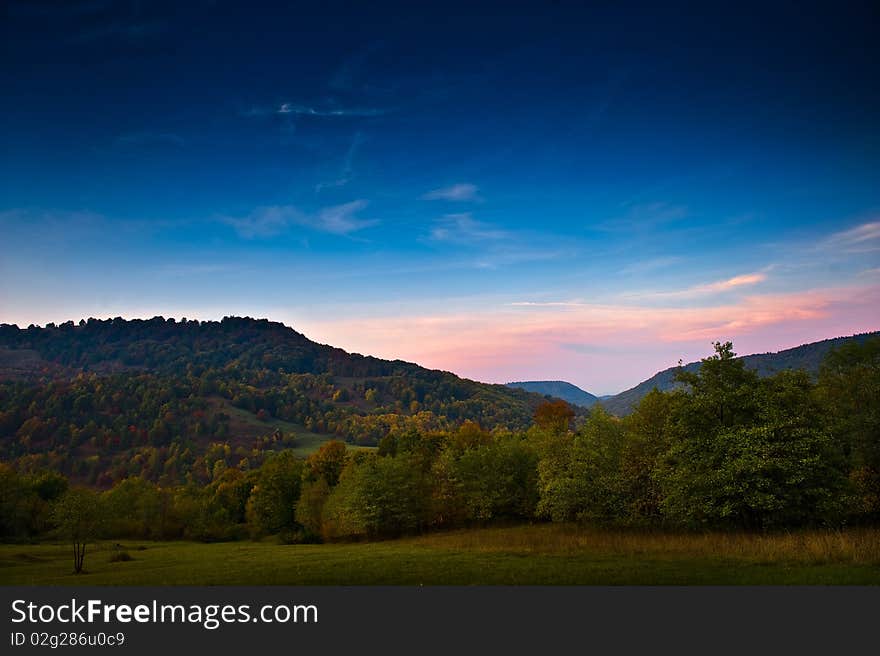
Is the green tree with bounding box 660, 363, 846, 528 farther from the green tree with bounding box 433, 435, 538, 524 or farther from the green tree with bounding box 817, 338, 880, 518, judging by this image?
the green tree with bounding box 433, 435, 538, 524

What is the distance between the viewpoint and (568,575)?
2242 cm

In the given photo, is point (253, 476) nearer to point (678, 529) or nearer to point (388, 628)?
point (678, 529)

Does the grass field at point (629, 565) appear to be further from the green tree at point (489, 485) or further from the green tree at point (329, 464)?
the green tree at point (329, 464)

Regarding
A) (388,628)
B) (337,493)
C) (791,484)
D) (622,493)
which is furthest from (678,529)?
(337,493)

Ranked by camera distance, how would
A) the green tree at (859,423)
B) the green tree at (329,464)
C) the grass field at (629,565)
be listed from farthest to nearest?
the green tree at (329,464), the green tree at (859,423), the grass field at (629,565)

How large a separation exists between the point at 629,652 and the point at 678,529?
91.0 ft

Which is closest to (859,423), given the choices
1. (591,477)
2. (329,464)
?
(591,477)

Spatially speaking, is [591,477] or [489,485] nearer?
[591,477]

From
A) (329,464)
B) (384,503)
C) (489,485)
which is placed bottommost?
(329,464)

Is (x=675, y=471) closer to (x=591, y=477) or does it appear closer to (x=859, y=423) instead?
(x=591, y=477)

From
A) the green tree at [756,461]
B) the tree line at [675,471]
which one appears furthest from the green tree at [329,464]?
the green tree at [756,461]

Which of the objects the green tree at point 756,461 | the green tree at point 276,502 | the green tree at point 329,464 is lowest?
the green tree at point 276,502

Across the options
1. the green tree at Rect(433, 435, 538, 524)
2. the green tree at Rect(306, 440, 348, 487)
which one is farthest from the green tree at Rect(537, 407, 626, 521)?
the green tree at Rect(306, 440, 348, 487)

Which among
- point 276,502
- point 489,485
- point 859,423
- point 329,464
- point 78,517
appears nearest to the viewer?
point 859,423
